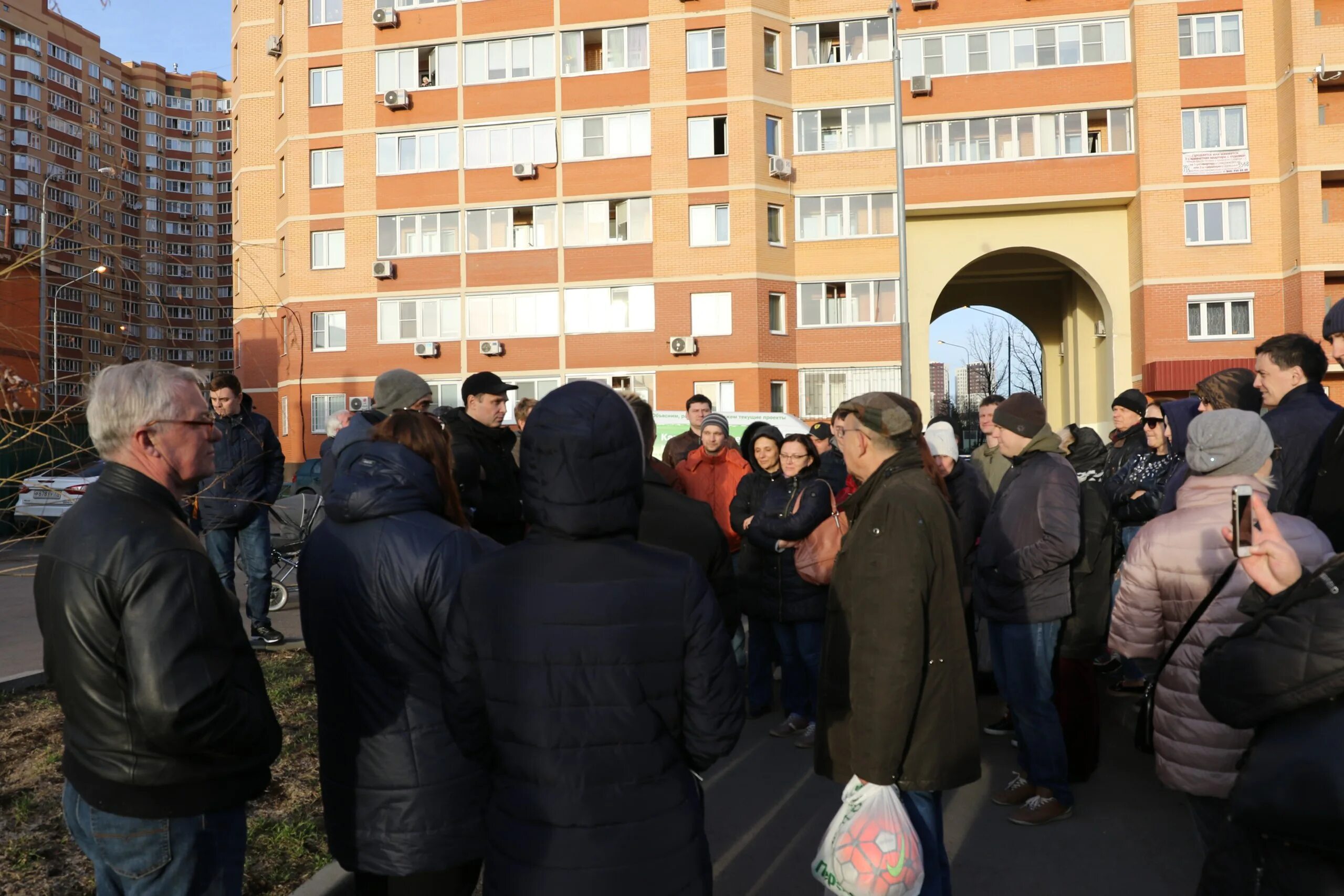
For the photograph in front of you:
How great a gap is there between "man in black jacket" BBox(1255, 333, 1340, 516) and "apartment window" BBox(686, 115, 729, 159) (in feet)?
100

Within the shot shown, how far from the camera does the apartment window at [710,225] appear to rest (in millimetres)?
34562

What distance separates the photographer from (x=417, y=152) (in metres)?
37.1

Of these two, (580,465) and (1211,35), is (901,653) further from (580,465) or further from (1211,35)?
(1211,35)

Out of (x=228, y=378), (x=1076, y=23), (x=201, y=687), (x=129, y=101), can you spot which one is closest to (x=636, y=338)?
(x=1076, y=23)

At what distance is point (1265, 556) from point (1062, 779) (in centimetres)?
325

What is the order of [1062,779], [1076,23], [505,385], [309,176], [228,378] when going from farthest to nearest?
[309,176] → [1076,23] → [228,378] → [505,385] → [1062,779]

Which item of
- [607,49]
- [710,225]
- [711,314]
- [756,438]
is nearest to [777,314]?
[711,314]

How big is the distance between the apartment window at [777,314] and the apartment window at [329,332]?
15.5 meters

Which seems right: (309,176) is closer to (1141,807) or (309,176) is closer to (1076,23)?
(1076,23)

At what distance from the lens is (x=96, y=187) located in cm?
479

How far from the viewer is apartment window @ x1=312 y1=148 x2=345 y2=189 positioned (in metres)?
37.9

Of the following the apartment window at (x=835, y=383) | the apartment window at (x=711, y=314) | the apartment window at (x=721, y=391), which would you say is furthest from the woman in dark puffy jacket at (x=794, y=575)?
the apartment window at (x=835, y=383)

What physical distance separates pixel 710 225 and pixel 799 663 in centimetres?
2899

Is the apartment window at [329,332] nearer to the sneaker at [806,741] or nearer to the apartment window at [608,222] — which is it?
the apartment window at [608,222]
